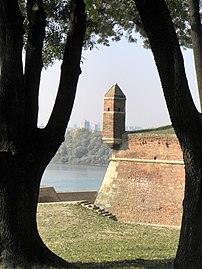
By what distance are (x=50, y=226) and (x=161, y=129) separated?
7.39 meters

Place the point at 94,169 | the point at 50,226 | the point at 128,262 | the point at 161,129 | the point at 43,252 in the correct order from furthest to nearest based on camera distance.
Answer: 1. the point at 94,169
2. the point at 161,129
3. the point at 50,226
4. the point at 128,262
5. the point at 43,252

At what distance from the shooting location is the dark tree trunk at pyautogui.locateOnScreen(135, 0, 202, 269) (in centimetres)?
401

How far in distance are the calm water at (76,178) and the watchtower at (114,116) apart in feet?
42.2

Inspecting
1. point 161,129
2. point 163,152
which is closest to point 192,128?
point 163,152

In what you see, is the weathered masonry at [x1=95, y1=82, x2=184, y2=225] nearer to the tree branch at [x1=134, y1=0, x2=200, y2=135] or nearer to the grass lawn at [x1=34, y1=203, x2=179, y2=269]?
the grass lawn at [x1=34, y1=203, x2=179, y2=269]

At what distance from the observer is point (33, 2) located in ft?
18.8

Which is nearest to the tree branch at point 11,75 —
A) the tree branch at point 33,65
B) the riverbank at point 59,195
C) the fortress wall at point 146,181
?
the tree branch at point 33,65

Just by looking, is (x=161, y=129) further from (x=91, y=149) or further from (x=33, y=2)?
(x=91, y=149)

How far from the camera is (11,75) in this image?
5.22 metres

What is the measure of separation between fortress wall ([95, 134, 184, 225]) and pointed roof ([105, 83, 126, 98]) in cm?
167

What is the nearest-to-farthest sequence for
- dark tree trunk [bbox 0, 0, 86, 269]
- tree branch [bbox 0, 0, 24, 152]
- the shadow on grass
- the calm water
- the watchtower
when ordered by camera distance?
1. tree branch [bbox 0, 0, 24, 152]
2. dark tree trunk [bbox 0, 0, 86, 269]
3. the shadow on grass
4. the watchtower
5. the calm water

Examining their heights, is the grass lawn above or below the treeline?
→ below

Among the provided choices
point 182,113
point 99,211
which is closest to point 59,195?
point 99,211

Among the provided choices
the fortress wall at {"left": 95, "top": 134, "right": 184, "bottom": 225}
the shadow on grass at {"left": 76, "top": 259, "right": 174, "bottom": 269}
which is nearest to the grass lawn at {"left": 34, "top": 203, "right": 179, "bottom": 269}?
the fortress wall at {"left": 95, "top": 134, "right": 184, "bottom": 225}
